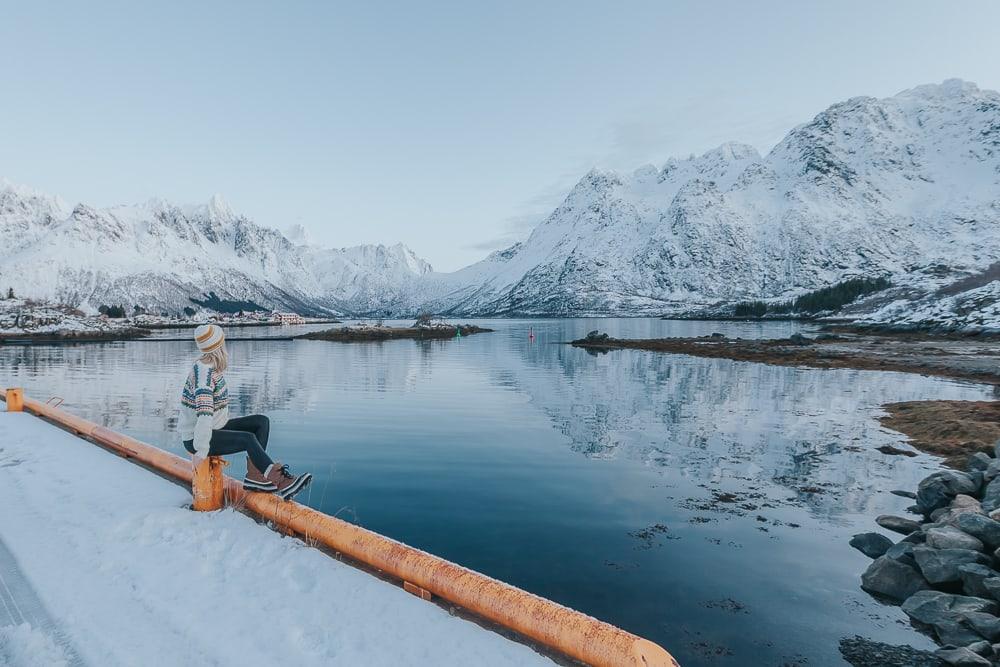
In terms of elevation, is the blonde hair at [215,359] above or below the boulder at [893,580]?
above

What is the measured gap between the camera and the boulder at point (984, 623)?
26.4 ft

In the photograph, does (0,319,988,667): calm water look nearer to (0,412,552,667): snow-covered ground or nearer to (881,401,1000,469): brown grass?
(881,401,1000,469): brown grass

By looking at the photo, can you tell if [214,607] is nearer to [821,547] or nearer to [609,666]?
[609,666]

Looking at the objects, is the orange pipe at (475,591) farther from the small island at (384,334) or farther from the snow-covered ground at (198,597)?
the small island at (384,334)

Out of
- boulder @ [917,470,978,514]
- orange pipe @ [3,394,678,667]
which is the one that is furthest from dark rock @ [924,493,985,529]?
orange pipe @ [3,394,678,667]

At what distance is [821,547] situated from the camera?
12258 mm

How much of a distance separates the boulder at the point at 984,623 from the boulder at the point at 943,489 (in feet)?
21.4

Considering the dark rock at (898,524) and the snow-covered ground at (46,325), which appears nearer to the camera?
the dark rock at (898,524)

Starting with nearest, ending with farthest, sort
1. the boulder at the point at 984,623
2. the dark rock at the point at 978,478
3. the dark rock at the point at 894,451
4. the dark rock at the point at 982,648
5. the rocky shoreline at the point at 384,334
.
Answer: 1. the dark rock at the point at 982,648
2. the boulder at the point at 984,623
3. the dark rock at the point at 978,478
4. the dark rock at the point at 894,451
5. the rocky shoreline at the point at 384,334

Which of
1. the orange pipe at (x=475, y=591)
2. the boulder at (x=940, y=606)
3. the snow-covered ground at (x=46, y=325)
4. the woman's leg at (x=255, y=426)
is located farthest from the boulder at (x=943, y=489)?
the snow-covered ground at (x=46, y=325)

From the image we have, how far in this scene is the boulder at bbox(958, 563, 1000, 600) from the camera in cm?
904

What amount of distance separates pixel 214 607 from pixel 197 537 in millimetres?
2361

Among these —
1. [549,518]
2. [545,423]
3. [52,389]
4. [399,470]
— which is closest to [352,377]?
[52,389]

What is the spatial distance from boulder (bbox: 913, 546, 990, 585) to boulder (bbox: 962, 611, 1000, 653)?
133 cm
